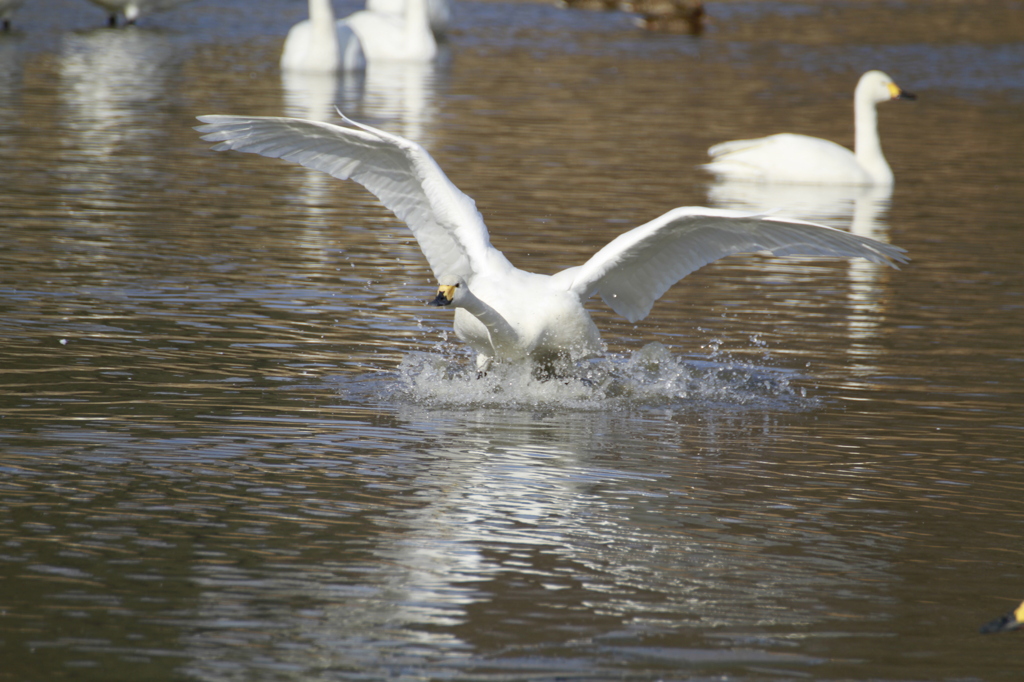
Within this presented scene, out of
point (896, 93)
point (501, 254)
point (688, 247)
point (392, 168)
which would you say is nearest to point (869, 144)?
point (896, 93)

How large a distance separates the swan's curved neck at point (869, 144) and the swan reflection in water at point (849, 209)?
0.58ft

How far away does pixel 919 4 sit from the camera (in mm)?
45719

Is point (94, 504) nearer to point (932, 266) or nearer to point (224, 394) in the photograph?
point (224, 394)

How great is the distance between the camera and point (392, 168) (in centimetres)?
901

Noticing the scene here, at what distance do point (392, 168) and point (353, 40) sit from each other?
63.8ft

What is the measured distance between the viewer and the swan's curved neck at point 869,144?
58.1 ft

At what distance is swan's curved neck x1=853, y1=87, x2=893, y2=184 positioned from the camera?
1772 cm

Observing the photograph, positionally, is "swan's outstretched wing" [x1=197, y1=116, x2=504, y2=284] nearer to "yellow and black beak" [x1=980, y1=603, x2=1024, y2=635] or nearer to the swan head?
"yellow and black beak" [x1=980, y1=603, x2=1024, y2=635]

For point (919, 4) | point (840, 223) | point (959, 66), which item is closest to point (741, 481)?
point (840, 223)

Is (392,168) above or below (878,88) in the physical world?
below

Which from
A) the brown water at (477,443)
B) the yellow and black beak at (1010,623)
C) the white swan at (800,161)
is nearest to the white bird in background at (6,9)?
the brown water at (477,443)

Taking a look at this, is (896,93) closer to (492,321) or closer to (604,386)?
(604,386)

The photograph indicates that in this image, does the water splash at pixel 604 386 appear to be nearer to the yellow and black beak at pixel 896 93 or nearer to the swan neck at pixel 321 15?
the yellow and black beak at pixel 896 93

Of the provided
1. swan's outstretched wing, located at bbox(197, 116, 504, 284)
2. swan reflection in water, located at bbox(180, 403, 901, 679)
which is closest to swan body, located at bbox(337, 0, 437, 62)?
swan's outstretched wing, located at bbox(197, 116, 504, 284)
